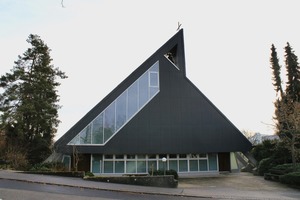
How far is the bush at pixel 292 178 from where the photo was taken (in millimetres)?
18272

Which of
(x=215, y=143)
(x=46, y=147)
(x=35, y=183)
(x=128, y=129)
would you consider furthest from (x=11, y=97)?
(x=215, y=143)

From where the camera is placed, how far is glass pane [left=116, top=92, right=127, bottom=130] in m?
22.9

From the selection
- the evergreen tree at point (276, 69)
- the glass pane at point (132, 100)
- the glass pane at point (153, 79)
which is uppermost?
the evergreen tree at point (276, 69)

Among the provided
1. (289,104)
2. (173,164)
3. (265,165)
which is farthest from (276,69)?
(173,164)

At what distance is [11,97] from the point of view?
27375 mm

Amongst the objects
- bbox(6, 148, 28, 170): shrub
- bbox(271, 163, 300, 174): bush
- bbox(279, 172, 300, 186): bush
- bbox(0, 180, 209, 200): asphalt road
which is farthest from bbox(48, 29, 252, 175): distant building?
bbox(0, 180, 209, 200): asphalt road

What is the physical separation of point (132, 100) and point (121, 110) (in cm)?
134

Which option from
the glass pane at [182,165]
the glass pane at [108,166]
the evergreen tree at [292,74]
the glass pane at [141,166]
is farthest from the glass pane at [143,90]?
the evergreen tree at [292,74]

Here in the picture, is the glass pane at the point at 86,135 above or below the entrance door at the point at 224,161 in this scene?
above

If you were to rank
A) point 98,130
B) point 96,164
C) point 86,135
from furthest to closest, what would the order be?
point 96,164
point 98,130
point 86,135

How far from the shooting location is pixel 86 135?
72.2 feet

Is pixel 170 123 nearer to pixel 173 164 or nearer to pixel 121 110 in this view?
pixel 173 164

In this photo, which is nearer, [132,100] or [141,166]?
[132,100]

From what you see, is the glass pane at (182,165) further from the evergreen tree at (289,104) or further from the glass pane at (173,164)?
the evergreen tree at (289,104)
